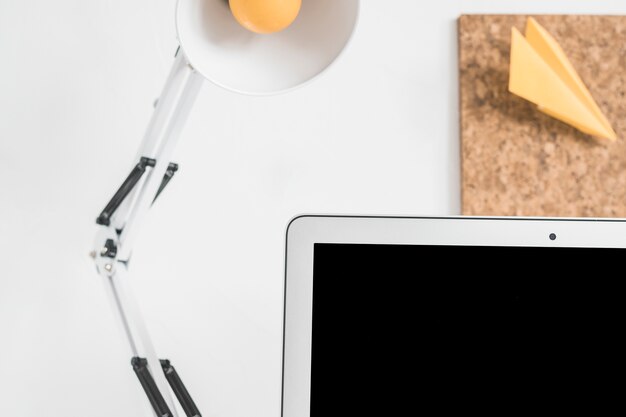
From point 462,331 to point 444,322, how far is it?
0.06ft

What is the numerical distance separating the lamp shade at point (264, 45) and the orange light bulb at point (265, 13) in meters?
0.05

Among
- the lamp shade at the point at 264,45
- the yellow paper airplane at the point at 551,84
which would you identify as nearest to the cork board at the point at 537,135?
the yellow paper airplane at the point at 551,84

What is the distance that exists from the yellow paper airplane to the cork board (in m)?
0.03

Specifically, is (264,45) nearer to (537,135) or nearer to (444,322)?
(444,322)

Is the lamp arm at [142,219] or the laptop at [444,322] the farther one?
the lamp arm at [142,219]

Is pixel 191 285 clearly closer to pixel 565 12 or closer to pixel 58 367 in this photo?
pixel 58 367

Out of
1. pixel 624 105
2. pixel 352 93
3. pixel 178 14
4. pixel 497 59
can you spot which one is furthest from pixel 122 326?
pixel 624 105

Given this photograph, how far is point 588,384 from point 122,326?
57 cm

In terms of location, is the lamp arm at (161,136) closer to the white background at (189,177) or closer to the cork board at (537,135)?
the white background at (189,177)

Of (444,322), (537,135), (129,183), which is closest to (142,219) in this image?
(129,183)

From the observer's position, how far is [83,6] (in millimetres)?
1031

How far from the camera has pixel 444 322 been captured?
0.59 m

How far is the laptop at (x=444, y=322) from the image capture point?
0.58 metres

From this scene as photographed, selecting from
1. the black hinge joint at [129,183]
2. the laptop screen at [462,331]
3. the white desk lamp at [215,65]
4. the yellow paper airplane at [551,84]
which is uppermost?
the yellow paper airplane at [551,84]
